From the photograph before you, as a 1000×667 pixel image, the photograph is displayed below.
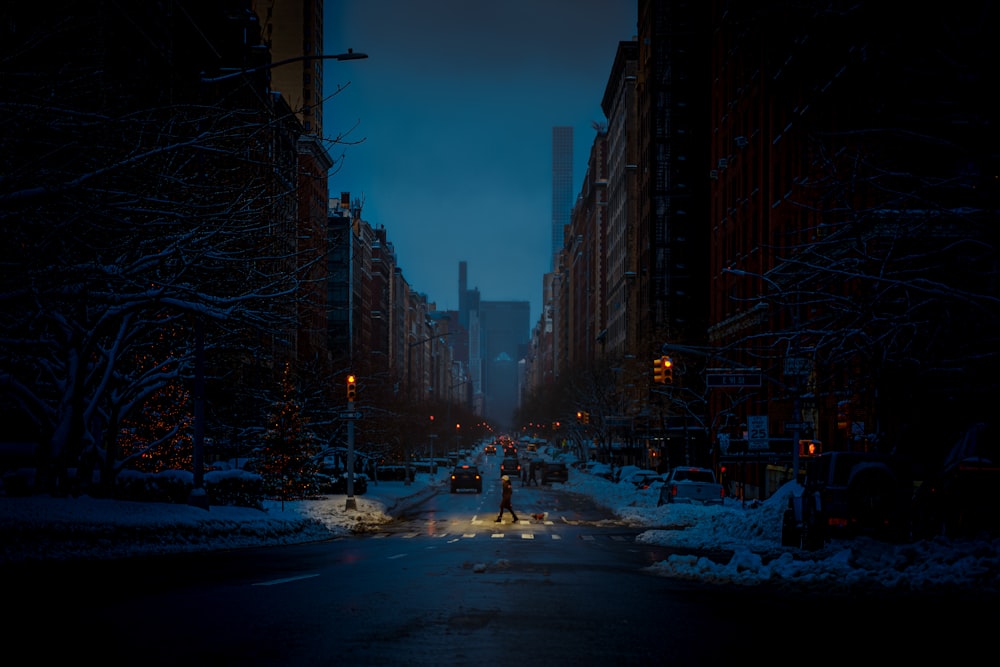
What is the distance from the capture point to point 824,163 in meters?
17.1

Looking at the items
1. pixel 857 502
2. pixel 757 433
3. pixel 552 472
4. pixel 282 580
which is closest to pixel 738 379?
pixel 757 433

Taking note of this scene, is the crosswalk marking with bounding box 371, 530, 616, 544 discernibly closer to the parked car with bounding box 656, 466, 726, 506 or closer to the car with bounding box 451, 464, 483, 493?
the parked car with bounding box 656, 466, 726, 506

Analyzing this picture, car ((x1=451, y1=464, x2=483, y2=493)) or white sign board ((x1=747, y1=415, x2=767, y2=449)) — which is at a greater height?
white sign board ((x1=747, y1=415, x2=767, y2=449))

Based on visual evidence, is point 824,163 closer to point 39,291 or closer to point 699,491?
point 39,291

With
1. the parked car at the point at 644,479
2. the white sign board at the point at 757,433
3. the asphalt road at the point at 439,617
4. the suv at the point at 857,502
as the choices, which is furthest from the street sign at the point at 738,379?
the parked car at the point at 644,479

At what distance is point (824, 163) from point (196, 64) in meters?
44.9

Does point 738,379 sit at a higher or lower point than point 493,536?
higher

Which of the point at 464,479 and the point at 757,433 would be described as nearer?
the point at 757,433

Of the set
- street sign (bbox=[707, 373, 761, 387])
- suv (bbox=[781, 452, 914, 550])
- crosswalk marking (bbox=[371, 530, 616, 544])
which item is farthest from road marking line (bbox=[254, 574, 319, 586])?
street sign (bbox=[707, 373, 761, 387])

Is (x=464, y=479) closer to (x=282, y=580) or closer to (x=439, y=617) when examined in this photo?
(x=282, y=580)

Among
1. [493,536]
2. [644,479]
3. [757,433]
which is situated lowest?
[493,536]

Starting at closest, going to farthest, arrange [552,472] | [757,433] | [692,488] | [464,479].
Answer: [757,433] → [692,488] → [464,479] → [552,472]

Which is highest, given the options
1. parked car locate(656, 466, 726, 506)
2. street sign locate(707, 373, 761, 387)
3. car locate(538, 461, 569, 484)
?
street sign locate(707, 373, 761, 387)

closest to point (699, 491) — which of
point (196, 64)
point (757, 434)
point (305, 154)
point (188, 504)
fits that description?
point (757, 434)
